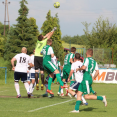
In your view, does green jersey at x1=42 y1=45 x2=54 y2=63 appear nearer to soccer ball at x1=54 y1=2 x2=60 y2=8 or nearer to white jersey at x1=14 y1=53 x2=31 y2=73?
white jersey at x1=14 y1=53 x2=31 y2=73

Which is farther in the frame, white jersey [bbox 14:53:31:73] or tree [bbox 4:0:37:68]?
tree [bbox 4:0:37:68]

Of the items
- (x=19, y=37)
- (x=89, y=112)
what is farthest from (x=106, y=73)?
(x=19, y=37)

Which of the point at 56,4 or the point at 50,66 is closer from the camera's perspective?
the point at 50,66

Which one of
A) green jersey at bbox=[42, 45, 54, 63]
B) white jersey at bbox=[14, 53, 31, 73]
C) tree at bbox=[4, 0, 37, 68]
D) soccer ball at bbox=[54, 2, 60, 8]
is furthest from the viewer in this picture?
tree at bbox=[4, 0, 37, 68]

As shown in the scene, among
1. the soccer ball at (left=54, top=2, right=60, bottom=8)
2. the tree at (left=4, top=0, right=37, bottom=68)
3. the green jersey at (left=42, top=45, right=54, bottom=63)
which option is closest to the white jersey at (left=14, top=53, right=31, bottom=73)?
the green jersey at (left=42, top=45, right=54, bottom=63)

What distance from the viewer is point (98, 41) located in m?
42.0

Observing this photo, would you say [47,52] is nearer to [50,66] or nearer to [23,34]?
[50,66]

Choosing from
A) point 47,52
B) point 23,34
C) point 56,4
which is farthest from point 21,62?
point 23,34

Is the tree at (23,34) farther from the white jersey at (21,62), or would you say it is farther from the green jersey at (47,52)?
the green jersey at (47,52)

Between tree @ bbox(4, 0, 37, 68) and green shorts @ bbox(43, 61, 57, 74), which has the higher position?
tree @ bbox(4, 0, 37, 68)

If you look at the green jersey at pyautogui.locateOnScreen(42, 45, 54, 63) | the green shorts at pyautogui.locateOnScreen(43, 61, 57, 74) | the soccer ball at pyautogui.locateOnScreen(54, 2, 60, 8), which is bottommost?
the green shorts at pyautogui.locateOnScreen(43, 61, 57, 74)

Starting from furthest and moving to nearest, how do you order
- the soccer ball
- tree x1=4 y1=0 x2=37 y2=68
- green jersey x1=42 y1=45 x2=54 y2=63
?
tree x1=4 y1=0 x2=37 y2=68 < the soccer ball < green jersey x1=42 y1=45 x2=54 y2=63

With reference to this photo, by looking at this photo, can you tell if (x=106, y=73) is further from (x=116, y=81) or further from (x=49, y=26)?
(x=49, y=26)

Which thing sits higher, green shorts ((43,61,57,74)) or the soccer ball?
the soccer ball
